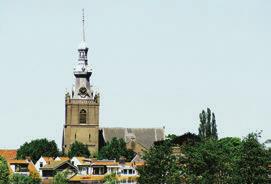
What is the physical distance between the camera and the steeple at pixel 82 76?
189 metres

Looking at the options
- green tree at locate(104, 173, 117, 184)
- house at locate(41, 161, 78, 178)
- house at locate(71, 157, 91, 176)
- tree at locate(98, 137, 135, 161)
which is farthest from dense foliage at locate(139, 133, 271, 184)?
tree at locate(98, 137, 135, 161)

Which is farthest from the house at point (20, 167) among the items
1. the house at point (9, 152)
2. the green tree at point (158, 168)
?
the green tree at point (158, 168)

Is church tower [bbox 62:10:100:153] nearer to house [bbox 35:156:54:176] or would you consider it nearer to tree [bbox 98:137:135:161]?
tree [bbox 98:137:135:161]

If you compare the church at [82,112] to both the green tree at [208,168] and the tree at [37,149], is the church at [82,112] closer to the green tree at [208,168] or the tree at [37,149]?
the tree at [37,149]

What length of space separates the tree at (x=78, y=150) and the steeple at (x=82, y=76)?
11.3 meters

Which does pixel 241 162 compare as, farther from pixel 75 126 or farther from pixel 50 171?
pixel 75 126

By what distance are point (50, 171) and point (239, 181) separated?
79483 millimetres

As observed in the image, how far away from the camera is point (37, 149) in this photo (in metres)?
182

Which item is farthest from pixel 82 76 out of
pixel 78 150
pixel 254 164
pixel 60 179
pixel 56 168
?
pixel 254 164

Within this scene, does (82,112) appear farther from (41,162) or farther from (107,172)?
(107,172)

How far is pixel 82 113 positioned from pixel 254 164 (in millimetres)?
106971

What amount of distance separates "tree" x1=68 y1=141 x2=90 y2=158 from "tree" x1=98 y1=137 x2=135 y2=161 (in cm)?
294

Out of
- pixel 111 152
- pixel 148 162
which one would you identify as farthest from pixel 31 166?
pixel 148 162

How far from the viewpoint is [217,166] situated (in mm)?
93312
